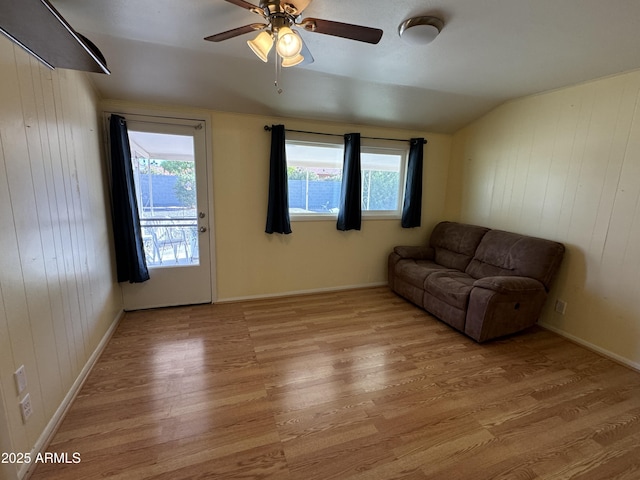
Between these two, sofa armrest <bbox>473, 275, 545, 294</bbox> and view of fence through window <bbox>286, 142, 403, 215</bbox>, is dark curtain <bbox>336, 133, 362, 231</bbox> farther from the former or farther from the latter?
sofa armrest <bbox>473, 275, 545, 294</bbox>

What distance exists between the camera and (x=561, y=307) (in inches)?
109

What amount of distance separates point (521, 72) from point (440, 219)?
6.86ft

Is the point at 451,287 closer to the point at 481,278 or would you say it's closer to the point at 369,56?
the point at 481,278

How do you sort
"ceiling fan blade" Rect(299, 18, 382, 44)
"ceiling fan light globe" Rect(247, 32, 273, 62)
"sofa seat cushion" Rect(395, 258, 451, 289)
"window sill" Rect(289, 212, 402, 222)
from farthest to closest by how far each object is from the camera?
"window sill" Rect(289, 212, 402, 222), "sofa seat cushion" Rect(395, 258, 451, 289), "ceiling fan light globe" Rect(247, 32, 273, 62), "ceiling fan blade" Rect(299, 18, 382, 44)

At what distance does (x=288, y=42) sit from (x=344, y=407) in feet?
7.00

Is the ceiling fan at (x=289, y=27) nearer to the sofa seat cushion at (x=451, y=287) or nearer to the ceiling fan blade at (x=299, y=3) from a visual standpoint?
the ceiling fan blade at (x=299, y=3)

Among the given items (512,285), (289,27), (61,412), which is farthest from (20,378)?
(512,285)

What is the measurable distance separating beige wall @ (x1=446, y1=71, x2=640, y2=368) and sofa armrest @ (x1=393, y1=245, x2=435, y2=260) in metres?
0.86

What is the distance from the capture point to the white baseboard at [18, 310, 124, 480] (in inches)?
52.6

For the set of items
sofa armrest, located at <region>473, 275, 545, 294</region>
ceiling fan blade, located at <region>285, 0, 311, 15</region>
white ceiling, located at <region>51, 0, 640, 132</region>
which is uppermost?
white ceiling, located at <region>51, 0, 640, 132</region>

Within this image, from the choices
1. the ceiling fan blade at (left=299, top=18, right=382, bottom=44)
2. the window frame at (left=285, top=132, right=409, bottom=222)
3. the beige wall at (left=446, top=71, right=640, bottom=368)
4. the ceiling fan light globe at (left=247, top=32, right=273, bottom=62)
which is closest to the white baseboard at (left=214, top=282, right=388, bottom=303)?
the window frame at (left=285, top=132, right=409, bottom=222)

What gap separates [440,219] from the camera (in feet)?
13.8

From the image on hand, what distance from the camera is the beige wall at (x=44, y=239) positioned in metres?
1.29

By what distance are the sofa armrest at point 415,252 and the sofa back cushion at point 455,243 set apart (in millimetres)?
79
